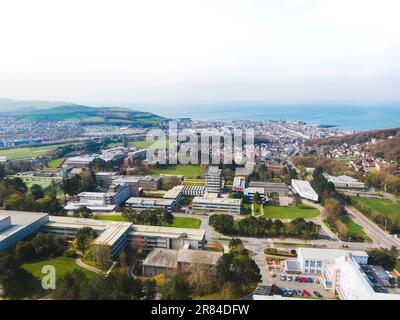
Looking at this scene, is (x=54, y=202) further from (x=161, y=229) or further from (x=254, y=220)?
(x=254, y=220)

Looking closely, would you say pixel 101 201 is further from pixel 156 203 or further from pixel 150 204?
pixel 156 203

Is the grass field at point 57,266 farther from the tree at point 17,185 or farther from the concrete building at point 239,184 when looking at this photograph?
the concrete building at point 239,184

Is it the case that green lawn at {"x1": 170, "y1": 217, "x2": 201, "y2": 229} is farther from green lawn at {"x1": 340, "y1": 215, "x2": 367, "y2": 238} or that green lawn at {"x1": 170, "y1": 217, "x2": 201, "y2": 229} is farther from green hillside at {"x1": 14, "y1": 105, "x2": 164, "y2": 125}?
green hillside at {"x1": 14, "y1": 105, "x2": 164, "y2": 125}

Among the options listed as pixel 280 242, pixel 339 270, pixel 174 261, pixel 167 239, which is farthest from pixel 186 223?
pixel 339 270

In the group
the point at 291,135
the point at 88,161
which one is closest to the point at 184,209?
the point at 88,161

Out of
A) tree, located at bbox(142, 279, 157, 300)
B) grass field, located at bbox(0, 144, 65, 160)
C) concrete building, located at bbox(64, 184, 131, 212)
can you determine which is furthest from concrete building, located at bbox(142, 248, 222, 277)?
grass field, located at bbox(0, 144, 65, 160)

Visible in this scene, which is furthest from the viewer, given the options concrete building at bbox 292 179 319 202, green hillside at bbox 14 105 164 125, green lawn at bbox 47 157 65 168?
green hillside at bbox 14 105 164 125

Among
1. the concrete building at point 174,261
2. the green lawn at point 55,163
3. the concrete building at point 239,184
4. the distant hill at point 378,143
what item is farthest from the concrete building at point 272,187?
the green lawn at point 55,163

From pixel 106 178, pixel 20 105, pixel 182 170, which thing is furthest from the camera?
pixel 20 105
